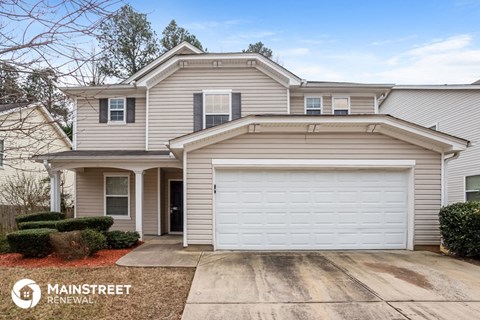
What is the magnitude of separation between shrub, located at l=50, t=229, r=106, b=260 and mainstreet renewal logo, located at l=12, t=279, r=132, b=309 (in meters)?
1.75

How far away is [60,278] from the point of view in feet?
20.4

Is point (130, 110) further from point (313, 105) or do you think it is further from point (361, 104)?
point (361, 104)

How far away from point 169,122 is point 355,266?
26.8 feet

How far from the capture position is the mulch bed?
7.50 meters

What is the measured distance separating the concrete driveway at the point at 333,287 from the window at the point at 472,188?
21.8 ft

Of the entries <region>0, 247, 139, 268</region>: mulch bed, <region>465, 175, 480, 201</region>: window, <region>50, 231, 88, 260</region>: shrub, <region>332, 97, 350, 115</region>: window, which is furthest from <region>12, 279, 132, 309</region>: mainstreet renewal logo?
<region>465, 175, 480, 201</region>: window

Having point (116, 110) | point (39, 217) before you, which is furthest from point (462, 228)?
point (39, 217)

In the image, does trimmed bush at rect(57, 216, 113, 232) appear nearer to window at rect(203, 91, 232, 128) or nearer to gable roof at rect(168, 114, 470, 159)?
gable roof at rect(168, 114, 470, 159)

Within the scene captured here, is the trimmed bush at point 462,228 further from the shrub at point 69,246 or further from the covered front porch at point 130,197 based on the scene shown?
the shrub at point 69,246

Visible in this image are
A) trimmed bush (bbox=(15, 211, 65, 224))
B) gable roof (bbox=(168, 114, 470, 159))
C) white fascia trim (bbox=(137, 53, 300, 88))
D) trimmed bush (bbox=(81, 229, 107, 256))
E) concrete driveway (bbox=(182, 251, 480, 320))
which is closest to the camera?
concrete driveway (bbox=(182, 251, 480, 320))

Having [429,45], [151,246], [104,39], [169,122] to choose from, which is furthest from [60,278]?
[429,45]

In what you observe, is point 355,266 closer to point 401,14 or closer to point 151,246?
point 151,246

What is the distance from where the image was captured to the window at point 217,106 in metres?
11.9

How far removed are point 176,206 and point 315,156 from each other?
6.41 meters
